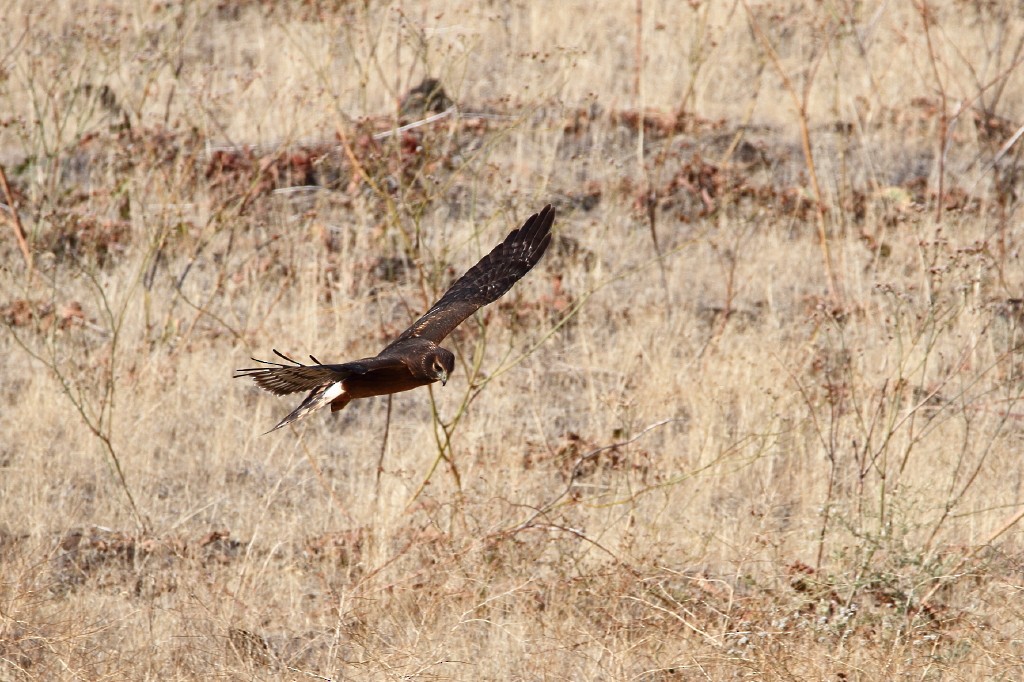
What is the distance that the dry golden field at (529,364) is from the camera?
4.72 metres

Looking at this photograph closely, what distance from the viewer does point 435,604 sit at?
4.77 meters

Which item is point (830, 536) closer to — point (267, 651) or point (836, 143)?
point (267, 651)

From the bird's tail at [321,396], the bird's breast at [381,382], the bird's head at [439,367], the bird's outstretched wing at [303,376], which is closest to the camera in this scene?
the bird's outstretched wing at [303,376]

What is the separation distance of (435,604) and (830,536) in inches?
63.9

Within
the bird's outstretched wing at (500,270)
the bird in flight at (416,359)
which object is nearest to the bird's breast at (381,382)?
the bird in flight at (416,359)

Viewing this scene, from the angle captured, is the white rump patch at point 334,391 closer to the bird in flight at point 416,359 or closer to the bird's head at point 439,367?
the bird in flight at point 416,359

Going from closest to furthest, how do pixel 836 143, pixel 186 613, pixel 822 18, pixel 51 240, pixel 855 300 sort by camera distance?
pixel 186 613 → pixel 855 300 → pixel 51 240 → pixel 836 143 → pixel 822 18

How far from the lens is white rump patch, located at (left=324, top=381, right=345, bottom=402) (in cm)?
406

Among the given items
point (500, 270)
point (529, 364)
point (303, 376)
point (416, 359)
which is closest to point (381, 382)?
point (416, 359)

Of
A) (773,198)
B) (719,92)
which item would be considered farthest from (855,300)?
(719,92)

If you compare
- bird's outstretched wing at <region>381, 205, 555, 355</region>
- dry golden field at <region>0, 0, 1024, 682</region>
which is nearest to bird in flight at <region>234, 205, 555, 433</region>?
bird's outstretched wing at <region>381, 205, 555, 355</region>

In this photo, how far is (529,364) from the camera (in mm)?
6977

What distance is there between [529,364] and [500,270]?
5.65 feet

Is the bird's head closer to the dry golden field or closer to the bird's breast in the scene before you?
the bird's breast
